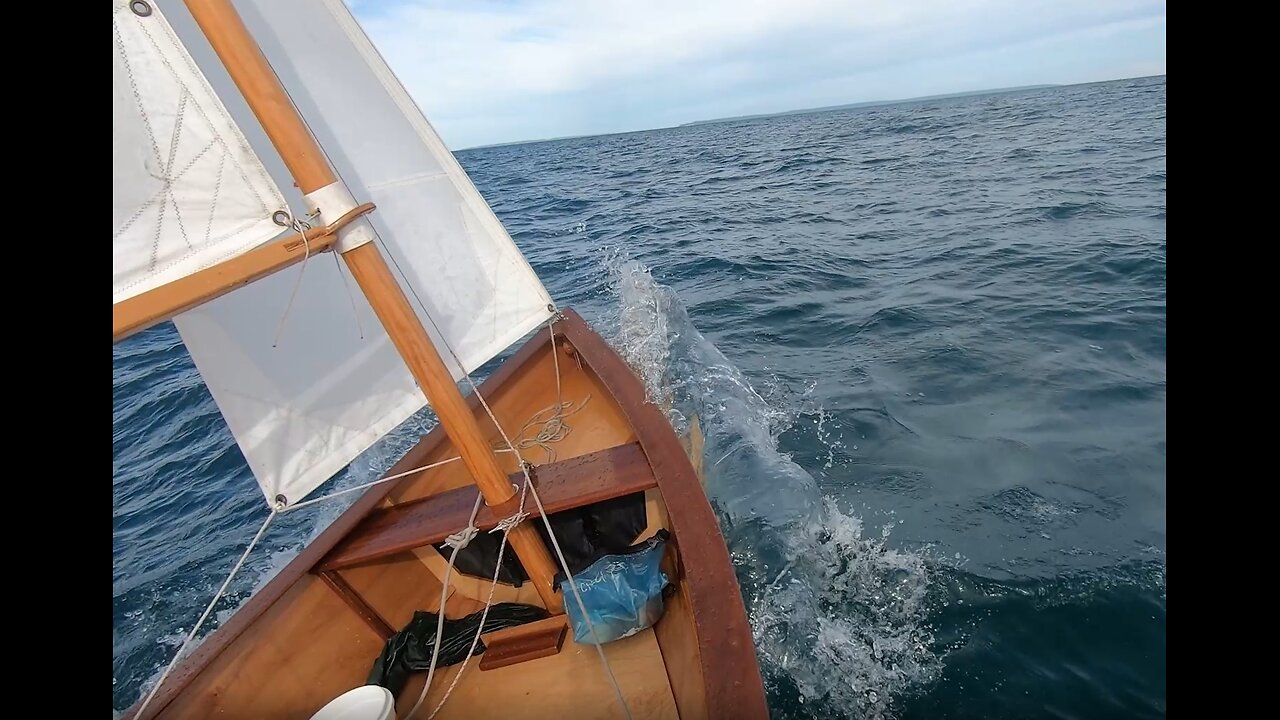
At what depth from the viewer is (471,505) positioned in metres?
3.10

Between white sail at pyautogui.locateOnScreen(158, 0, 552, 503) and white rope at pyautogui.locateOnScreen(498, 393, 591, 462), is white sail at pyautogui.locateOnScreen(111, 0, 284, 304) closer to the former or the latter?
white sail at pyautogui.locateOnScreen(158, 0, 552, 503)

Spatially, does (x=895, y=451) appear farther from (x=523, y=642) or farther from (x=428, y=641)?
(x=428, y=641)

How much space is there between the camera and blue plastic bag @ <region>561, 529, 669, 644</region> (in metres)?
2.87

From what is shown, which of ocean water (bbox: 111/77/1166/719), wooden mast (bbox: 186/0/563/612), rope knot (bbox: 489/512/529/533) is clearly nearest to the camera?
wooden mast (bbox: 186/0/563/612)

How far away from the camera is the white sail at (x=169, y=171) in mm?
2057

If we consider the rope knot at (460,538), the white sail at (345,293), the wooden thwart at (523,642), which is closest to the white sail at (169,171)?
the white sail at (345,293)

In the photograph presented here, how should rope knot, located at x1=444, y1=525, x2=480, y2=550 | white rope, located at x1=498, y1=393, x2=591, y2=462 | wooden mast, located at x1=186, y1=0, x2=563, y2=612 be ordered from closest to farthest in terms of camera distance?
1. wooden mast, located at x1=186, y1=0, x2=563, y2=612
2. rope knot, located at x1=444, y1=525, x2=480, y2=550
3. white rope, located at x1=498, y1=393, x2=591, y2=462

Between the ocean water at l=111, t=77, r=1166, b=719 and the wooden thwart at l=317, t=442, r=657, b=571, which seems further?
the ocean water at l=111, t=77, r=1166, b=719

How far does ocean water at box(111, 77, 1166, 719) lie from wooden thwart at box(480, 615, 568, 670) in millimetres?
1243

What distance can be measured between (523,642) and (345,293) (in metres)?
2.16

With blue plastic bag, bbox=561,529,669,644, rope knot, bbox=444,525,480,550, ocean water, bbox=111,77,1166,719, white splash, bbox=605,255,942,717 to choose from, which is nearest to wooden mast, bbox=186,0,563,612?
rope knot, bbox=444,525,480,550
